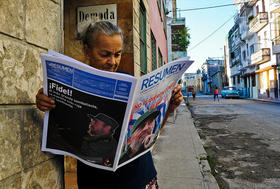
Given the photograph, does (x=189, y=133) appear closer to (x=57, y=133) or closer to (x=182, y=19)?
(x=57, y=133)

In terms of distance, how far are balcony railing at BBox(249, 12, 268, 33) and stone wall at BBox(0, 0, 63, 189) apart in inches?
1005

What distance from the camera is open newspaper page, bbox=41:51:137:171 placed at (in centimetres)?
77

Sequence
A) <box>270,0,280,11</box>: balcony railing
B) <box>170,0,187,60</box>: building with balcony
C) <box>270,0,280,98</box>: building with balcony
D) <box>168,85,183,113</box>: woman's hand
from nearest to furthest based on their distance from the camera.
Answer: <box>168,85,183,113</box>: woman's hand → <box>170,0,187,60</box>: building with balcony → <box>270,0,280,11</box>: balcony railing → <box>270,0,280,98</box>: building with balcony

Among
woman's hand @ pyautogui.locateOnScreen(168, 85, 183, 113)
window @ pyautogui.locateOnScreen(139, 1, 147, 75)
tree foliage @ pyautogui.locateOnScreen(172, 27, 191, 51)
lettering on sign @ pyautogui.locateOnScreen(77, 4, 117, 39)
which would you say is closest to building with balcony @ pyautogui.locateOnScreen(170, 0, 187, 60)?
tree foliage @ pyautogui.locateOnScreen(172, 27, 191, 51)

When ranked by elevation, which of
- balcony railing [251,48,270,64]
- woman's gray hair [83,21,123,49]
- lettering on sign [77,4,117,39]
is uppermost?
balcony railing [251,48,270,64]

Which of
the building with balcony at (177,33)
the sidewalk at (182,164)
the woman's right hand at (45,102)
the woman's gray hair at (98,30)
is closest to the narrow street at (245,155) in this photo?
the sidewalk at (182,164)

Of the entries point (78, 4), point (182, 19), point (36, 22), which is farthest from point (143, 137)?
point (182, 19)

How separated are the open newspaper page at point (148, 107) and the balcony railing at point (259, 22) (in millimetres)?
25219

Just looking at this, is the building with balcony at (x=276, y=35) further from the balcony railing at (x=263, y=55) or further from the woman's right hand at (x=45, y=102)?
the woman's right hand at (x=45, y=102)

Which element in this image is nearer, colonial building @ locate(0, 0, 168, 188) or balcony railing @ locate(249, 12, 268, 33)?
colonial building @ locate(0, 0, 168, 188)

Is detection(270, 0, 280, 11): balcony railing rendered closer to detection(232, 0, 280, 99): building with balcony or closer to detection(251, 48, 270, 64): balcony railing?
detection(232, 0, 280, 99): building with balcony

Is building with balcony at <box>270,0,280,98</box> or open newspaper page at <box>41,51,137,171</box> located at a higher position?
building with balcony at <box>270,0,280,98</box>

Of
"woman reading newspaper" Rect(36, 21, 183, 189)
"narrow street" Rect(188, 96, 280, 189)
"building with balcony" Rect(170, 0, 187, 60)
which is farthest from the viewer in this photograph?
"building with balcony" Rect(170, 0, 187, 60)

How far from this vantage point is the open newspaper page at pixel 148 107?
2.83 feet
